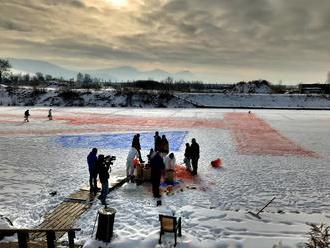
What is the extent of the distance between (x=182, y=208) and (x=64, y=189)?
198 inches

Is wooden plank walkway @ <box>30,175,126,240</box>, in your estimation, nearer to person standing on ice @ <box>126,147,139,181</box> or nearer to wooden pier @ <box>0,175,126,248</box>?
wooden pier @ <box>0,175,126,248</box>

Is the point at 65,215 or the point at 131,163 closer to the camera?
the point at 65,215

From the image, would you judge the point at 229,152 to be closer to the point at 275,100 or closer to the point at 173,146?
the point at 173,146

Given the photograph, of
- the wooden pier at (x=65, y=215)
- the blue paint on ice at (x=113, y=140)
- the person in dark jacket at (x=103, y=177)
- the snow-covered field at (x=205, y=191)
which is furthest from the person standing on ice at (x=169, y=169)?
the blue paint on ice at (x=113, y=140)

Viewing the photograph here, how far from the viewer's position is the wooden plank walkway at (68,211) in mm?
11766

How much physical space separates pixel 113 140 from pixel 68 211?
16190 mm

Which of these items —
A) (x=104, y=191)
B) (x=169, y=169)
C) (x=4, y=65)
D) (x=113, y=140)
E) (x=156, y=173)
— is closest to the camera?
(x=104, y=191)

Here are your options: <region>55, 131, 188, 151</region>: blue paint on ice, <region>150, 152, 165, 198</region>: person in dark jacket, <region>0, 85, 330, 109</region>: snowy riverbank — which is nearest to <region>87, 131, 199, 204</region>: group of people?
<region>150, 152, 165, 198</region>: person in dark jacket

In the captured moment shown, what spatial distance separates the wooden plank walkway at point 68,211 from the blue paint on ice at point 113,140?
430 inches

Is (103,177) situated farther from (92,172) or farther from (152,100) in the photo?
(152,100)

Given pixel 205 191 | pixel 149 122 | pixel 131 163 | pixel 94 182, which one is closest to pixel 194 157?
pixel 205 191

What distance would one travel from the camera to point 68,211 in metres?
13.1

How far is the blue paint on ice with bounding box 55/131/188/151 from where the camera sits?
2659 centimetres

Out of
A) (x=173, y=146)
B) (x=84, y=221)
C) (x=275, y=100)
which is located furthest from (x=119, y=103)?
(x=84, y=221)
